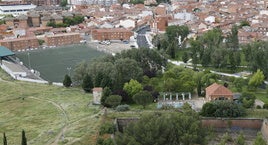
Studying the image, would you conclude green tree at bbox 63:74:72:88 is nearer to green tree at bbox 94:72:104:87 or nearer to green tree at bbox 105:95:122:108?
green tree at bbox 94:72:104:87

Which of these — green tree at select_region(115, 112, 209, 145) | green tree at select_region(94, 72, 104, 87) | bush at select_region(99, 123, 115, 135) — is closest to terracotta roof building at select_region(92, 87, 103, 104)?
green tree at select_region(94, 72, 104, 87)

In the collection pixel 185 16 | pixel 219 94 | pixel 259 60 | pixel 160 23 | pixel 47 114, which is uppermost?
pixel 185 16

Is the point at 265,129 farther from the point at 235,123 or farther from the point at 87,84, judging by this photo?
the point at 87,84

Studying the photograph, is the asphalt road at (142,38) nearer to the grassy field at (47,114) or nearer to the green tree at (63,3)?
the grassy field at (47,114)

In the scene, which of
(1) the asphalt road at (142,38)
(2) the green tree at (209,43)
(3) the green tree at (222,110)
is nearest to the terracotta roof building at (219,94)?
(3) the green tree at (222,110)

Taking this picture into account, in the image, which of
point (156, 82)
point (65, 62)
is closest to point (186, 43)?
point (65, 62)

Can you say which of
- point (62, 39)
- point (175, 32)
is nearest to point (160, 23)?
point (175, 32)

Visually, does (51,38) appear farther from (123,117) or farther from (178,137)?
(178,137)
